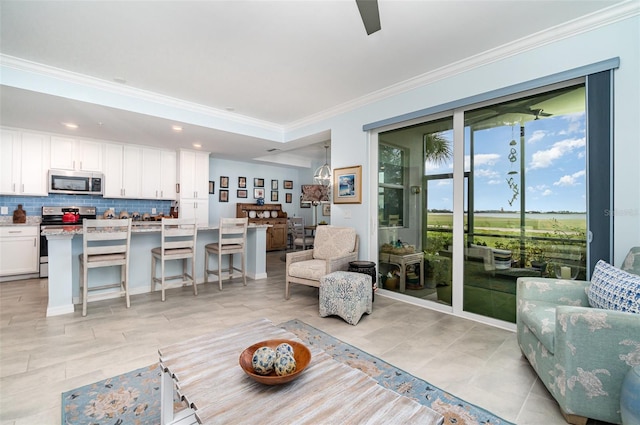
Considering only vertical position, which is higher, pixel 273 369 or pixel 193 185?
pixel 193 185

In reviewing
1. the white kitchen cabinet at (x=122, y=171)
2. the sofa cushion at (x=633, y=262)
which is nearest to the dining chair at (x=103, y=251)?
the white kitchen cabinet at (x=122, y=171)

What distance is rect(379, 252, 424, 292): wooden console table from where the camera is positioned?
11.9 feet

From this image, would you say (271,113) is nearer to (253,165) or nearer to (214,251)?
(214,251)

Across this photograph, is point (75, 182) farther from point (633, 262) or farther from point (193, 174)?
point (633, 262)

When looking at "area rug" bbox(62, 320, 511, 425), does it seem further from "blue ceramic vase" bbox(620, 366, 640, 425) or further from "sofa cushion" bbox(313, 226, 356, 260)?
"sofa cushion" bbox(313, 226, 356, 260)

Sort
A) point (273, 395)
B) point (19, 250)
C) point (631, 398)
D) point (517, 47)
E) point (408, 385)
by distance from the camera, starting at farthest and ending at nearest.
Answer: point (19, 250) → point (517, 47) → point (408, 385) → point (631, 398) → point (273, 395)

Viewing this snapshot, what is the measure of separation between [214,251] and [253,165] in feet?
14.4

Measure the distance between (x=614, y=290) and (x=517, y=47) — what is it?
2298 millimetres

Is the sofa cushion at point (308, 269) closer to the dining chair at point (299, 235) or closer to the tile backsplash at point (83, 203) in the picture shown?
the dining chair at point (299, 235)

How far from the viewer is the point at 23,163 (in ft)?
15.8

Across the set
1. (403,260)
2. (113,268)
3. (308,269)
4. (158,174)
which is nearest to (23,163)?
(158,174)

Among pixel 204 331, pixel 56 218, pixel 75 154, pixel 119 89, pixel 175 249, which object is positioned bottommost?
pixel 204 331

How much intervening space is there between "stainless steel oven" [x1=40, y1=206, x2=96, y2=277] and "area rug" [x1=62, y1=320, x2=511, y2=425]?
4.29 meters

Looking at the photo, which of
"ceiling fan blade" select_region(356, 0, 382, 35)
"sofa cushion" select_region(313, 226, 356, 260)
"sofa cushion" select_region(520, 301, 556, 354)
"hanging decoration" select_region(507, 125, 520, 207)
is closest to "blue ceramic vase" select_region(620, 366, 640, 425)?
"sofa cushion" select_region(520, 301, 556, 354)
